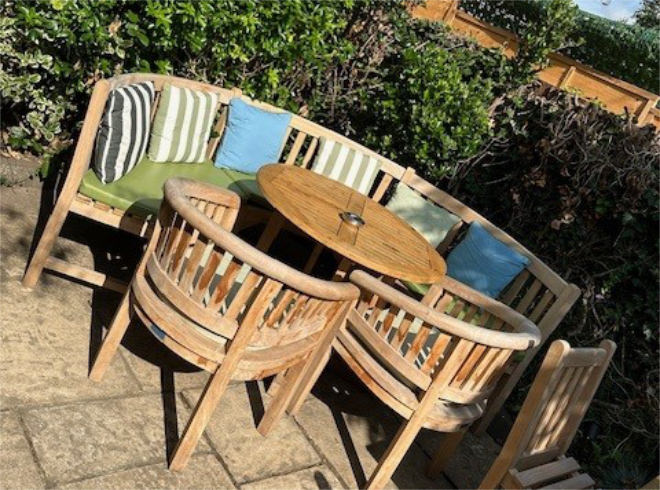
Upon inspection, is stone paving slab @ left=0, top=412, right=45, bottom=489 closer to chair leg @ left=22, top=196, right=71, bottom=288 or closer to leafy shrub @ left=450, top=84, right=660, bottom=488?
chair leg @ left=22, top=196, right=71, bottom=288

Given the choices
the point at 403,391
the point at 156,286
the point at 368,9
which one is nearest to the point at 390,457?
the point at 403,391

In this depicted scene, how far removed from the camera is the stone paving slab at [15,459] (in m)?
2.39

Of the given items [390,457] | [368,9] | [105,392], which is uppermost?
[368,9]

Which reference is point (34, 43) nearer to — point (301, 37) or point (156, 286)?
point (301, 37)

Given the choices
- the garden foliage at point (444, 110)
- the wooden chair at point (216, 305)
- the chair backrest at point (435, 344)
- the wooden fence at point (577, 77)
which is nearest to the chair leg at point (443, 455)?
the chair backrest at point (435, 344)

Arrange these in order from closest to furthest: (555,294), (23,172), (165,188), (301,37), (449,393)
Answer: (165,188) → (449,393) → (555,294) → (23,172) → (301,37)

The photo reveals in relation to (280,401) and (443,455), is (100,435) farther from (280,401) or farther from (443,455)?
(443,455)

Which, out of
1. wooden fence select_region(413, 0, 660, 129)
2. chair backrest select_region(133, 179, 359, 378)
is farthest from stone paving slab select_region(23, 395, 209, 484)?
wooden fence select_region(413, 0, 660, 129)

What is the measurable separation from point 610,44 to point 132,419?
34.7 ft

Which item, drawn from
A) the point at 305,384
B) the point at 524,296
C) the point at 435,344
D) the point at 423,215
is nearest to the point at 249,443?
the point at 305,384

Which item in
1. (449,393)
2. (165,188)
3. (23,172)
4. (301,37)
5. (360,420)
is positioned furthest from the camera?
(301,37)

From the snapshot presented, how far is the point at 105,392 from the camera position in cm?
303

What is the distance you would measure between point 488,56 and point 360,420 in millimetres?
3281

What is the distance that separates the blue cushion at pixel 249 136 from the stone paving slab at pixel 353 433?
164cm
